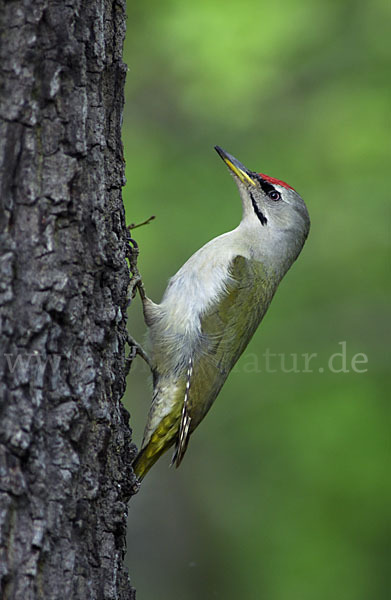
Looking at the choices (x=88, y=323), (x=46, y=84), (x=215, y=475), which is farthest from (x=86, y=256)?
(x=215, y=475)

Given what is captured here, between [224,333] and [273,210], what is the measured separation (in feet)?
3.27

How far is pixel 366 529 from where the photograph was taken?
6.76 meters

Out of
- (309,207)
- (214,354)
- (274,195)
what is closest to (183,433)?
(214,354)

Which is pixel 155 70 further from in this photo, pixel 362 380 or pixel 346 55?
pixel 362 380

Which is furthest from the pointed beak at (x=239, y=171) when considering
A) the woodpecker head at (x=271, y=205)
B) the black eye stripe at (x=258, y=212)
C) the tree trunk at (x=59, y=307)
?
the tree trunk at (x=59, y=307)

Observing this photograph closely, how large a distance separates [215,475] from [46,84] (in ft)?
19.8

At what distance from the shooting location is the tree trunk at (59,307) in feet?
7.27

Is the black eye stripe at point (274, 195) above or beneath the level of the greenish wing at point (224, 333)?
above

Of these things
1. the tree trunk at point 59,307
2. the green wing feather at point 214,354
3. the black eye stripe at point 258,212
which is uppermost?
the black eye stripe at point 258,212

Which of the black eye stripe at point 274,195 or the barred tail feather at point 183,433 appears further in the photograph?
the black eye stripe at point 274,195

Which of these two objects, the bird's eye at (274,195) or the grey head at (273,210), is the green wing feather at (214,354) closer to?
the grey head at (273,210)

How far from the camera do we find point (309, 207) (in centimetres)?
667

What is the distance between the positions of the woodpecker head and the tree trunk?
221 cm

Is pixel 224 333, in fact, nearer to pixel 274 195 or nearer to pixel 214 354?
pixel 214 354
